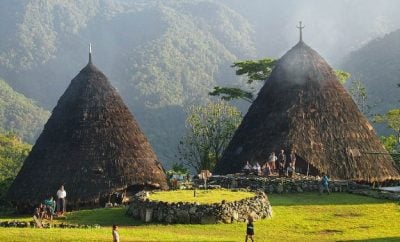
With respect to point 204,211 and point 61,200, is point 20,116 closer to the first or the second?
point 61,200

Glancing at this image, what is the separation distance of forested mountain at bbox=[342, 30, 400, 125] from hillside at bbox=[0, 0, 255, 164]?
966 inches

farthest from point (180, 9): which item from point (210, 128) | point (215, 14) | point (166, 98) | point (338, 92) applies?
point (338, 92)

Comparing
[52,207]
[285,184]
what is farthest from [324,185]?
[52,207]

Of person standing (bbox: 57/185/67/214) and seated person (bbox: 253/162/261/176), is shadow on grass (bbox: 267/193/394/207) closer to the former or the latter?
seated person (bbox: 253/162/261/176)

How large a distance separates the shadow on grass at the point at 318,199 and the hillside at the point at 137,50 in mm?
47102

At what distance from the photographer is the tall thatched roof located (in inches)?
1166

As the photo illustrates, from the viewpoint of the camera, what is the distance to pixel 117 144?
2872 cm

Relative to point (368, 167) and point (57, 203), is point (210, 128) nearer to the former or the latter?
point (368, 167)

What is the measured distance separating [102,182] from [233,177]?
6036 mm

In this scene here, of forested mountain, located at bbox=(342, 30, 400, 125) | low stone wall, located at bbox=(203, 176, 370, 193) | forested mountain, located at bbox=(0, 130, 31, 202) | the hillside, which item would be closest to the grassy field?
low stone wall, located at bbox=(203, 176, 370, 193)

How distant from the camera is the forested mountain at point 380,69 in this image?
66.8m

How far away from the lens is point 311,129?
30578 millimetres

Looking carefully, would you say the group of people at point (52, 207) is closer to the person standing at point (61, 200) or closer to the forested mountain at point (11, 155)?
the person standing at point (61, 200)

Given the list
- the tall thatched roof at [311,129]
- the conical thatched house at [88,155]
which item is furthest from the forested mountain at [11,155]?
the tall thatched roof at [311,129]
